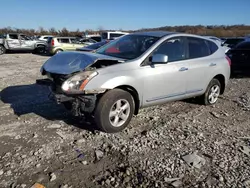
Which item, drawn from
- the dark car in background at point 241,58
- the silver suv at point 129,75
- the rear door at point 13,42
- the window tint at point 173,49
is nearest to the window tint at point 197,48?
the silver suv at point 129,75

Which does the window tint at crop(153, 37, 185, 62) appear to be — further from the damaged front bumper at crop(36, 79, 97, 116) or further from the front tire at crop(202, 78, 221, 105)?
the damaged front bumper at crop(36, 79, 97, 116)

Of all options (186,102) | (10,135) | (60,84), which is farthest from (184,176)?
(186,102)

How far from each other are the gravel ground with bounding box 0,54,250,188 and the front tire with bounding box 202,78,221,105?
306 mm

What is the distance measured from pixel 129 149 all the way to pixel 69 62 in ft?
5.79

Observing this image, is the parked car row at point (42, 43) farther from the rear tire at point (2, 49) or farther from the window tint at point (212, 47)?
the window tint at point (212, 47)

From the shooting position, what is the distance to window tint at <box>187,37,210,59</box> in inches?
209

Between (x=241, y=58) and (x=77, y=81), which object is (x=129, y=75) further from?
(x=241, y=58)

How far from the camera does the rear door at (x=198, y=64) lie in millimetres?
5195

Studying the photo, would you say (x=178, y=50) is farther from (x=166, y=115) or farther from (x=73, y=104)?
(x=73, y=104)

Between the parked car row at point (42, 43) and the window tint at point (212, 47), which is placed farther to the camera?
the parked car row at point (42, 43)

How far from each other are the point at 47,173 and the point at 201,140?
2400mm

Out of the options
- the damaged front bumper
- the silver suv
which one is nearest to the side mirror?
the silver suv

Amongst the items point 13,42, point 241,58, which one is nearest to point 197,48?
point 241,58

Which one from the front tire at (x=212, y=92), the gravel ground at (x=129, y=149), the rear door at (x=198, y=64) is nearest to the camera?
the gravel ground at (x=129, y=149)
